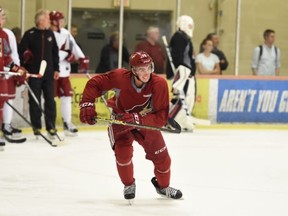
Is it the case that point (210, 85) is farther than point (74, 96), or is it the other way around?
point (210, 85)

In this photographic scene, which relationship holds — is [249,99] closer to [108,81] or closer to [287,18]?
[287,18]

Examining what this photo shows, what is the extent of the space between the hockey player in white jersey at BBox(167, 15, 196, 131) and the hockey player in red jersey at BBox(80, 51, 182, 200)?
4222 millimetres

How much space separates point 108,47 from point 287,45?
271 cm

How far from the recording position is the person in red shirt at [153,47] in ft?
36.2

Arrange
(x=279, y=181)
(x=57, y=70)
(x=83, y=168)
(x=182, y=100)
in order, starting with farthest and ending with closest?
(x=182, y=100) < (x=57, y=70) < (x=83, y=168) < (x=279, y=181)

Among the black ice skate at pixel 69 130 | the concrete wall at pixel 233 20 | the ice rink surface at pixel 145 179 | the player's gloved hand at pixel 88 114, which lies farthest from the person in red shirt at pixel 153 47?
the player's gloved hand at pixel 88 114

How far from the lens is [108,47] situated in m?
11.0

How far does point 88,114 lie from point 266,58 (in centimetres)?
672

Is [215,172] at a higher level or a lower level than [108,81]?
lower

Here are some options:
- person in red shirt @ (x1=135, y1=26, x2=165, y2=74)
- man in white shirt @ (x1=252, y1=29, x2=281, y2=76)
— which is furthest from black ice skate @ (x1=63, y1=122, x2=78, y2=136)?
man in white shirt @ (x1=252, y1=29, x2=281, y2=76)

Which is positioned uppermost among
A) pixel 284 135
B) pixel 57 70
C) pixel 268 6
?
pixel 268 6

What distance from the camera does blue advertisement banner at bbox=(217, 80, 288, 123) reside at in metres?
11.3

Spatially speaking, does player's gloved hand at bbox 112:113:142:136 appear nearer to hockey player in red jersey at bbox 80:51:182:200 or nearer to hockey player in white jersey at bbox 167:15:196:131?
hockey player in red jersey at bbox 80:51:182:200

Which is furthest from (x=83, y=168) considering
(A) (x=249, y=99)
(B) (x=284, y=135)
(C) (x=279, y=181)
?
(A) (x=249, y=99)
